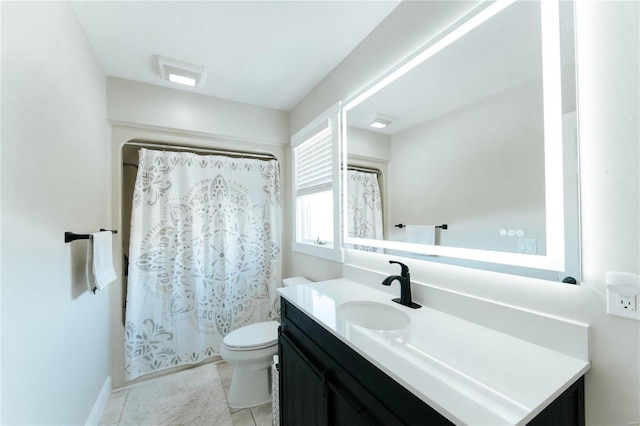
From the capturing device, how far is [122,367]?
2070 mm

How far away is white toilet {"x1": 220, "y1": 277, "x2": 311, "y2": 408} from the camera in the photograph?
5.89ft

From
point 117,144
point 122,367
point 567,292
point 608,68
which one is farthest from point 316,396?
point 117,144

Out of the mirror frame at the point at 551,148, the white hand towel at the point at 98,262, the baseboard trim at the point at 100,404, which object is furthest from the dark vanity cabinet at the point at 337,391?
the baseboard trim at the point at 100,404

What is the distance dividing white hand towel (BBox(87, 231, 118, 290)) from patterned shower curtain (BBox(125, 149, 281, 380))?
0.58 metres

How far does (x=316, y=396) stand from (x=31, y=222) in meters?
1.34

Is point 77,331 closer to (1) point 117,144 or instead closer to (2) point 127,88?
(1) point 117,144

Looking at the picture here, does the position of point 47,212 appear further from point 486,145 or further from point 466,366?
Answer: point 486,145

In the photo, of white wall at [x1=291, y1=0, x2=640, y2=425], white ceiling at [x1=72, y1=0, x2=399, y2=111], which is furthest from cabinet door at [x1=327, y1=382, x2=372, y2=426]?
white ceiling at [x1=72, y1=0, x2=399, y2=111]

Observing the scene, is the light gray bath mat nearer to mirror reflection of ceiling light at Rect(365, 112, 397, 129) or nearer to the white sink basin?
the white sink basin

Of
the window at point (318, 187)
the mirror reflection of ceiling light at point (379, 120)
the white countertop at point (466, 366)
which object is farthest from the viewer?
the window at point (318, 187)

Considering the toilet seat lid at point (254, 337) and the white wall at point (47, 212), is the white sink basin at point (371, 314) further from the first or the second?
the white wall at point (47, 212)

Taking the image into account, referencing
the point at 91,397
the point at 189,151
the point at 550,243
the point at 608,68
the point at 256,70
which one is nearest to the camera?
the point at 608,68

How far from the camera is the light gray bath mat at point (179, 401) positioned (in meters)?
1.73

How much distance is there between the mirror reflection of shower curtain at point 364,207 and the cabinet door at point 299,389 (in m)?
0.73
